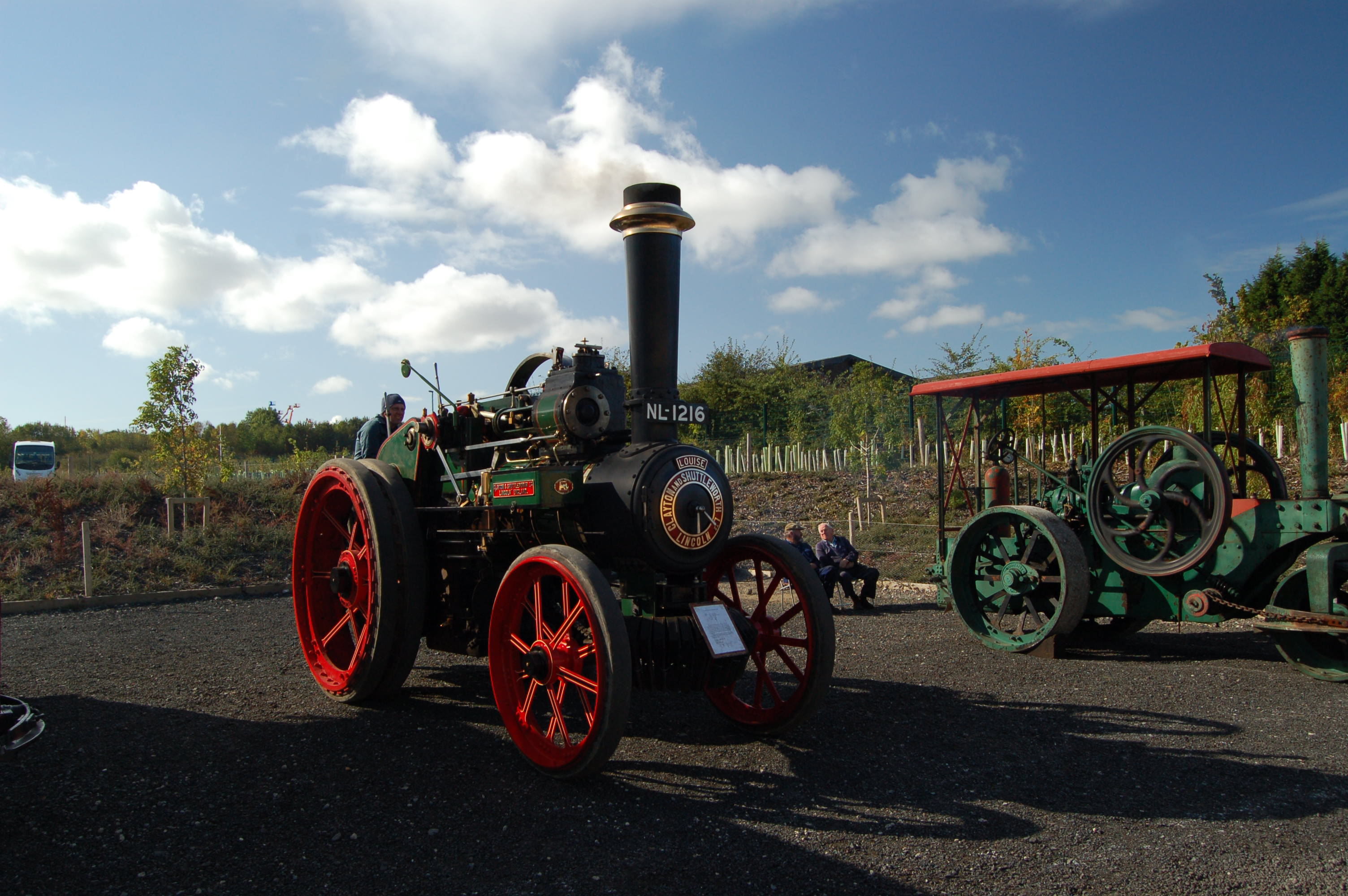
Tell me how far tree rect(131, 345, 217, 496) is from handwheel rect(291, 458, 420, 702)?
10.3 m

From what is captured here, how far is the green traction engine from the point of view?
5.66 metres

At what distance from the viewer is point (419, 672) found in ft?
20.0

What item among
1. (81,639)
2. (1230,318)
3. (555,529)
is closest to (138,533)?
(81,639)

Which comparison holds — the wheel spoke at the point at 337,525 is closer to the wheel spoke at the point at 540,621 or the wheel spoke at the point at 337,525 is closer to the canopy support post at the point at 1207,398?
the wheel spoke at the point at 540,621

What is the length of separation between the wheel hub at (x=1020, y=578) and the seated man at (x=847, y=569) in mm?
1975

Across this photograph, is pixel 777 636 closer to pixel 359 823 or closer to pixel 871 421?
pixel 359 823

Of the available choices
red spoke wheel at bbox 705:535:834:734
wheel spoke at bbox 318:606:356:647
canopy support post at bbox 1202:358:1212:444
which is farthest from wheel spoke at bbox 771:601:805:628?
canopy support post at bbox 1202:358:1212:444

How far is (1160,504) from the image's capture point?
Answer: 6066 mm

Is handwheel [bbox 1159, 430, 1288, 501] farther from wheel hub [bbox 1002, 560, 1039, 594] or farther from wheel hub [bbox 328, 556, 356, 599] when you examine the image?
wheel hub [bbox 328, 556, 356, 599]

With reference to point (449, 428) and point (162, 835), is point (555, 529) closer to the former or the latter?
point (449, 428)

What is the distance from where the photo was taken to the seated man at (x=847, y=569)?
870cm

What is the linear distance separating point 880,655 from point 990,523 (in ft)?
5.02

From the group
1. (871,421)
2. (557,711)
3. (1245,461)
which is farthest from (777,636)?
(871,421)

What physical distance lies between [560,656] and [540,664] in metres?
0.11
